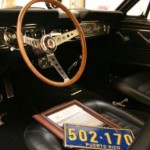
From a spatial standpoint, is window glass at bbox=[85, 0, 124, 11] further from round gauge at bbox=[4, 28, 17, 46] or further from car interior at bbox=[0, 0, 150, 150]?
round gauge at bbox=[4, 28, 17, 46]

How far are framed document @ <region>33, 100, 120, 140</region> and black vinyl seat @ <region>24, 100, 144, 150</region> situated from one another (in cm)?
3

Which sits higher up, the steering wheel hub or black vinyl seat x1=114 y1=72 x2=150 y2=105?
the steering wheel hub

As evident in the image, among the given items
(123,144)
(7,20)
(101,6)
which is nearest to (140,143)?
(123,144)

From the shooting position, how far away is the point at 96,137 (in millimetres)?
977

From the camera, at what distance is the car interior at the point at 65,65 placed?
3.96ft

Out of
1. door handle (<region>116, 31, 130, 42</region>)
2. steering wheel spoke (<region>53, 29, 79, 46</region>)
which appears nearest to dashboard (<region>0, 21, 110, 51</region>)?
steering wheel spoke (<region>53, 29, 79, 46</region>)

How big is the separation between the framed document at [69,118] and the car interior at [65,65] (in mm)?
33

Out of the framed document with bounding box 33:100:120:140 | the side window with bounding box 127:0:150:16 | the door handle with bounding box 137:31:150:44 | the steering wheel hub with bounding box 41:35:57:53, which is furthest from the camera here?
the side window with bounding box 127:0:150:16

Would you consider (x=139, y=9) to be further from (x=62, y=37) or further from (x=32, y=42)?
(x=32, y=42)

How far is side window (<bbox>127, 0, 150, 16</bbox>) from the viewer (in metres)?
2.00

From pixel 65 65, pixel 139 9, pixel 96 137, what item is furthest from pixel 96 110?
pixel 139 9

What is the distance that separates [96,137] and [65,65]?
1.00 metres

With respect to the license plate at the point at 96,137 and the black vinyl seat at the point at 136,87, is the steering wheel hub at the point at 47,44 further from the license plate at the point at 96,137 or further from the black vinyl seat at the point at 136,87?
the black vinyl seat at the point at 136,87

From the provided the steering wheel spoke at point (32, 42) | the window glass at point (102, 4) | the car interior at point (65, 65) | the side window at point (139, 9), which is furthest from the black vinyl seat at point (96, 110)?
the window glass at point (102, 4)
